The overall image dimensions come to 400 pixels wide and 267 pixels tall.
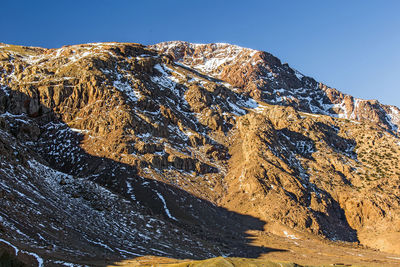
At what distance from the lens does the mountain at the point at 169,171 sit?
257 ft

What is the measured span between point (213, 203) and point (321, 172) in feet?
176

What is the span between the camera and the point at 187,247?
83375 millimetres

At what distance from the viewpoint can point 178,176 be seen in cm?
12762

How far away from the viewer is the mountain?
3081 inches

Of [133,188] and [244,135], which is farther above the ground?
[244,135]

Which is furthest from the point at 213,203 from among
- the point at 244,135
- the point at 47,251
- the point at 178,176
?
the point at 47,251

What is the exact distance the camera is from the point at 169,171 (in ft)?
421

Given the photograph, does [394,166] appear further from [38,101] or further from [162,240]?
[38,101]

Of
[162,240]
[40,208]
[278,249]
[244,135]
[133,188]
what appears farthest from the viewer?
[244,135]

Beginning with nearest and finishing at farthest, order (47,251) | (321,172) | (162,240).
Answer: (47,251)
(162,240)
(321,172)

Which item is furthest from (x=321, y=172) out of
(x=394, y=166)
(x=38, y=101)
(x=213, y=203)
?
(x=38, y=101)

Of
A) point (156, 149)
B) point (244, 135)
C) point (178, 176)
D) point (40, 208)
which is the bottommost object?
point (40, 208)

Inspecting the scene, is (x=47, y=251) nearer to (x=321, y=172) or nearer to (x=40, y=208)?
(x=40, y=208)

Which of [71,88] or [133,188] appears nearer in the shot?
[133,188]
